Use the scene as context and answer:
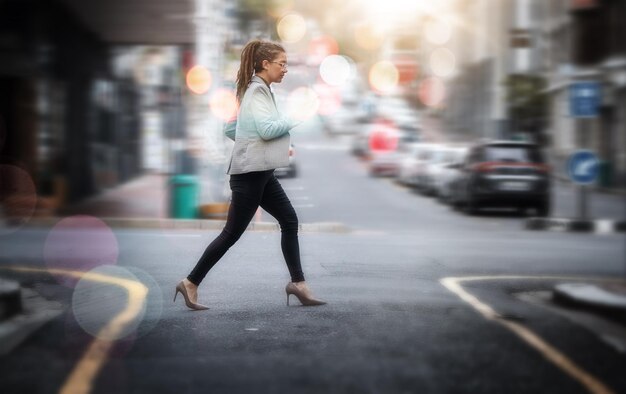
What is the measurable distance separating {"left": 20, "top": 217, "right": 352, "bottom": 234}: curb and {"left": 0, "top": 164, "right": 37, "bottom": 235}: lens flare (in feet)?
4.59

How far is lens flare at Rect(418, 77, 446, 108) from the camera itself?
81.5 m

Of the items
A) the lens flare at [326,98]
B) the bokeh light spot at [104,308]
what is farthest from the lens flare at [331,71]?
the bokeh light spot at [104,308]

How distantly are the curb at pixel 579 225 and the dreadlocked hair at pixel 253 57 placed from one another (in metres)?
12.7

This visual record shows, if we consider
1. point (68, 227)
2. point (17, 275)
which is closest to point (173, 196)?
point (68, 227)

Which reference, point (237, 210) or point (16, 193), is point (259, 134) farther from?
point (16, 193)

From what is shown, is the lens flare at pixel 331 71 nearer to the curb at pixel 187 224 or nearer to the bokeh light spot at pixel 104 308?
the curb at pixel 187 224

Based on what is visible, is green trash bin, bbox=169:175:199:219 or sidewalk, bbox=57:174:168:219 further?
sidewalk, bbox=57:174:168:219

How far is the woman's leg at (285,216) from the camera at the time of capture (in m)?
7.32

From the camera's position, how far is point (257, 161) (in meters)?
7.12

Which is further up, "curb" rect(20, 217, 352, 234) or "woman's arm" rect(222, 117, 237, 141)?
"woman's arm" rect(222, 117, 237, 141)

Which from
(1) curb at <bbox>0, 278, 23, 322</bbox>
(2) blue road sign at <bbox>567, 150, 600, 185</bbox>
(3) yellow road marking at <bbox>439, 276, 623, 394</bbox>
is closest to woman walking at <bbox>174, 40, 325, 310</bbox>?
(1) curb at <bbox>0, 278, 23, 322</bbox>

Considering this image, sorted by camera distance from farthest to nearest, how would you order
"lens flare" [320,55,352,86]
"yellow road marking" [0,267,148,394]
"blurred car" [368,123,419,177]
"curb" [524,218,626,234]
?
"lens flare" [320,55,352,86]
"blurred car" [368,123,419,177]
"curb" [524,218,626,234]
"yellow road marking" [0,267,148,394]

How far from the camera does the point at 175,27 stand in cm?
2436

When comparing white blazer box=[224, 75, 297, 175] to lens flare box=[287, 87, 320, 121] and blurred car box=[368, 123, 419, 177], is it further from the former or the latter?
blurred car box=[368, 123, 419, 177]
